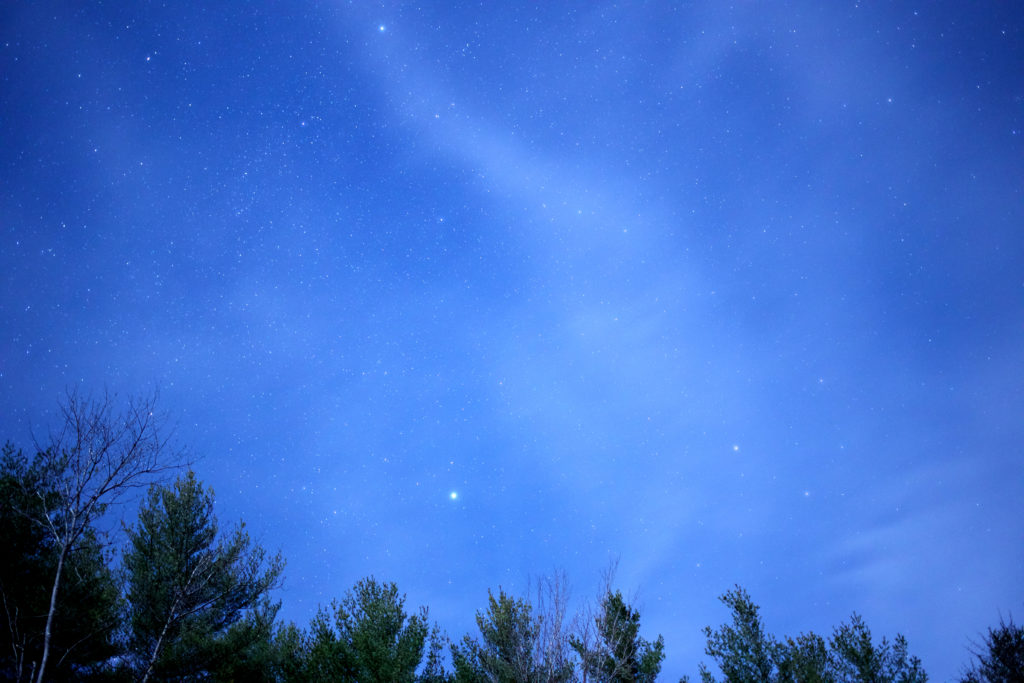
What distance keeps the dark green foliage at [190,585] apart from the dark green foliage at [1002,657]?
24.1 m

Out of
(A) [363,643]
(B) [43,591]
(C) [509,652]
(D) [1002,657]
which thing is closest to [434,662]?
(A) [363,643]

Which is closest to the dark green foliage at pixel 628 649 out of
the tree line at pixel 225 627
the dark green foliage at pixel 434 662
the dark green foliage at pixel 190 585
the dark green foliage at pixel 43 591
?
the tree line at pixel 225 627

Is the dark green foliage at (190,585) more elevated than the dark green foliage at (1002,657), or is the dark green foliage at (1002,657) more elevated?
the dark green foliage at (190,585)

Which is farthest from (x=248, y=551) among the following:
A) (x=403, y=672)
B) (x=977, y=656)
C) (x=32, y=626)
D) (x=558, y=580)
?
(x=977, y=656)

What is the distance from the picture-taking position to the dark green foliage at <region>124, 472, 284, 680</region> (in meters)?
13.9

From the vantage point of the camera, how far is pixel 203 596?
14.3 m

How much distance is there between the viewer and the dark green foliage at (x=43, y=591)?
39.9ft

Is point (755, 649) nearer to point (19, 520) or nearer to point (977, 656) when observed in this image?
point (977, 656)

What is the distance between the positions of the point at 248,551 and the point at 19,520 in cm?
526

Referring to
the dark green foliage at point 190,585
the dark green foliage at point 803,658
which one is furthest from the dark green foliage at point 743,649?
the dark green foliage at point 190,585

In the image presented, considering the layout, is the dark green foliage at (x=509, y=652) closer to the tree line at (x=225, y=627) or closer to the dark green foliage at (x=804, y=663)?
the tree line at (x=225, y=627)

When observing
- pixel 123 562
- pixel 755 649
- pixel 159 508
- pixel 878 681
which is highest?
pixel 159 508

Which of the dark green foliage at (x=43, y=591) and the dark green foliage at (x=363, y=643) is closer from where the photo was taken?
the dark green foliage at (x=43, y=591)

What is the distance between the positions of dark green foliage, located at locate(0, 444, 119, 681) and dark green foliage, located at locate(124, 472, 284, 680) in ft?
2.85
